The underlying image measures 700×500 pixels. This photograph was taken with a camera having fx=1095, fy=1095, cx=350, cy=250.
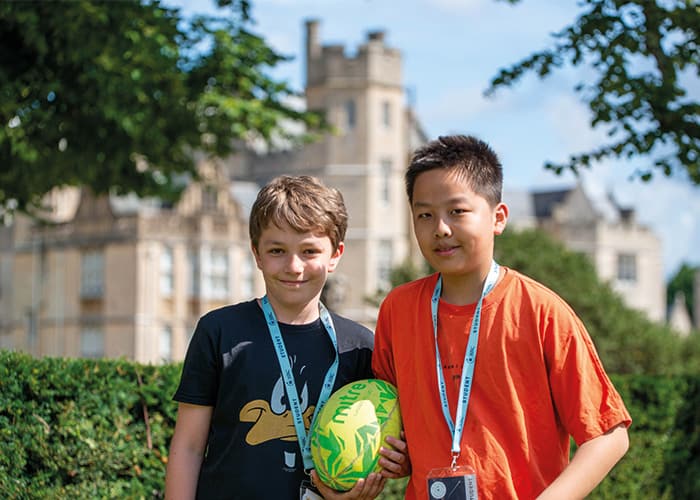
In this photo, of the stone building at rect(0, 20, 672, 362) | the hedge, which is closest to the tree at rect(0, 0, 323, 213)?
the hedge

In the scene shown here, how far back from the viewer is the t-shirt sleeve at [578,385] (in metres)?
3.70

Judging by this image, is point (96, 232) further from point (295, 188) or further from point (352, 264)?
point (295, 188)

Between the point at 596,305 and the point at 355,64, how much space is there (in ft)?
81.8

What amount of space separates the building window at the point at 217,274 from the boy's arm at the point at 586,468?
158ft

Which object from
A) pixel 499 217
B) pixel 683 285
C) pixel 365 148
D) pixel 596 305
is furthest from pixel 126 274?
pixel 683 285

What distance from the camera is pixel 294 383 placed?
4.26m

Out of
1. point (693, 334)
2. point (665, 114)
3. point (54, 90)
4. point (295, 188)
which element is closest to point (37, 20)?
point (54, 90)

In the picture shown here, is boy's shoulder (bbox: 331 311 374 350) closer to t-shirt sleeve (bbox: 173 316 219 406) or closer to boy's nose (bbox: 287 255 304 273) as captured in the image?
boy's nose (bbox: 287 255 304 273)

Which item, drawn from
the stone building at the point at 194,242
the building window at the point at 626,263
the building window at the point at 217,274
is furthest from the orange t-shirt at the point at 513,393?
the building window at the point at 626,263

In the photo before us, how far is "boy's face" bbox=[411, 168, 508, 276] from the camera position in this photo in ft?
12.8

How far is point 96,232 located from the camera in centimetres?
5078

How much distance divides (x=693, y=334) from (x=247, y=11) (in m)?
40.3

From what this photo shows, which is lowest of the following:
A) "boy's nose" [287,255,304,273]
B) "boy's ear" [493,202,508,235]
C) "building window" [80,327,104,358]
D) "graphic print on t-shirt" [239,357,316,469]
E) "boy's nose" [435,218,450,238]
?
"building window" [80,327,104,358]

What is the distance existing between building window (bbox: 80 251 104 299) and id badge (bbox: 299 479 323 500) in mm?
47336
